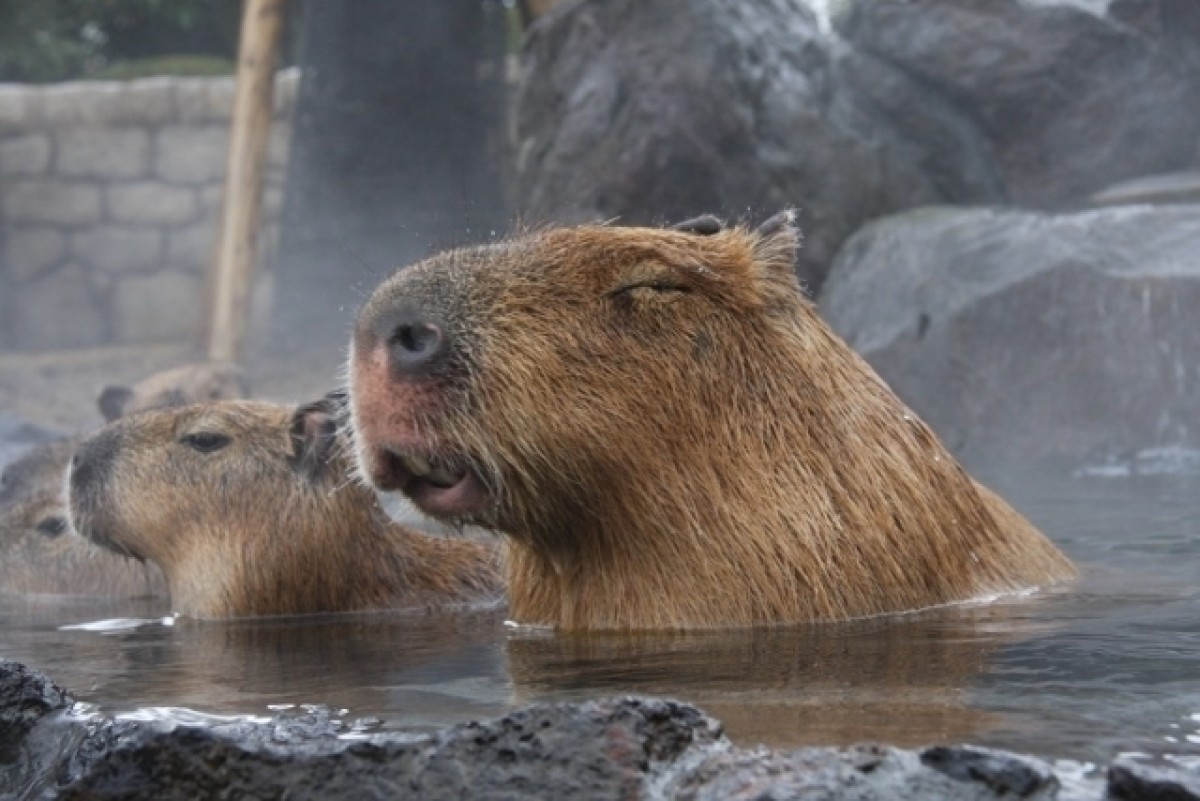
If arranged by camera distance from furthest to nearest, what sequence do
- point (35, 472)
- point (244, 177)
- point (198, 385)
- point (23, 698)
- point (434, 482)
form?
point (244, 177)
point (198, 385)
point (35, 472)
point (434, 482)
point (23, 698)

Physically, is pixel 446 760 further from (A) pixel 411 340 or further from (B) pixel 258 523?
(B) pixel 258 523

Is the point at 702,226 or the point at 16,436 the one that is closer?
the point at 702,226

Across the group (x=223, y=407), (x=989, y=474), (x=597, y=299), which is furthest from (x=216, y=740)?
(x=989, y=474)

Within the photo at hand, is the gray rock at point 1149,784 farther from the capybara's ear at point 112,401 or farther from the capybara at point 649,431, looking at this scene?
the capybara's ear at point 112,401

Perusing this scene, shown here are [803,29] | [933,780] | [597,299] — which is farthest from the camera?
[803,29]

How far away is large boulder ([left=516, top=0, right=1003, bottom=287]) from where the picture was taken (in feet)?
37.7

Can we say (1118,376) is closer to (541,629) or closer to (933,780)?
(541,629)

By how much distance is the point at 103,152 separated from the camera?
18.3 meters

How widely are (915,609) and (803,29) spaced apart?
8.84 m

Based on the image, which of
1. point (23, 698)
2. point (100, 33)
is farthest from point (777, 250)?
point (100, 33)

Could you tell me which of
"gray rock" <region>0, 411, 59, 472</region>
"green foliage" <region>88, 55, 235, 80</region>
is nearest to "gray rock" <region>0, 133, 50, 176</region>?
"green foliage" <region>88, 55, 235, 80</region>

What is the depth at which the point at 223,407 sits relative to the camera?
590 centimetres

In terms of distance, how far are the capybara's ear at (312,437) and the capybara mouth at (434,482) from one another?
1.75 metres

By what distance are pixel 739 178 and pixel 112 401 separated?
411cm
